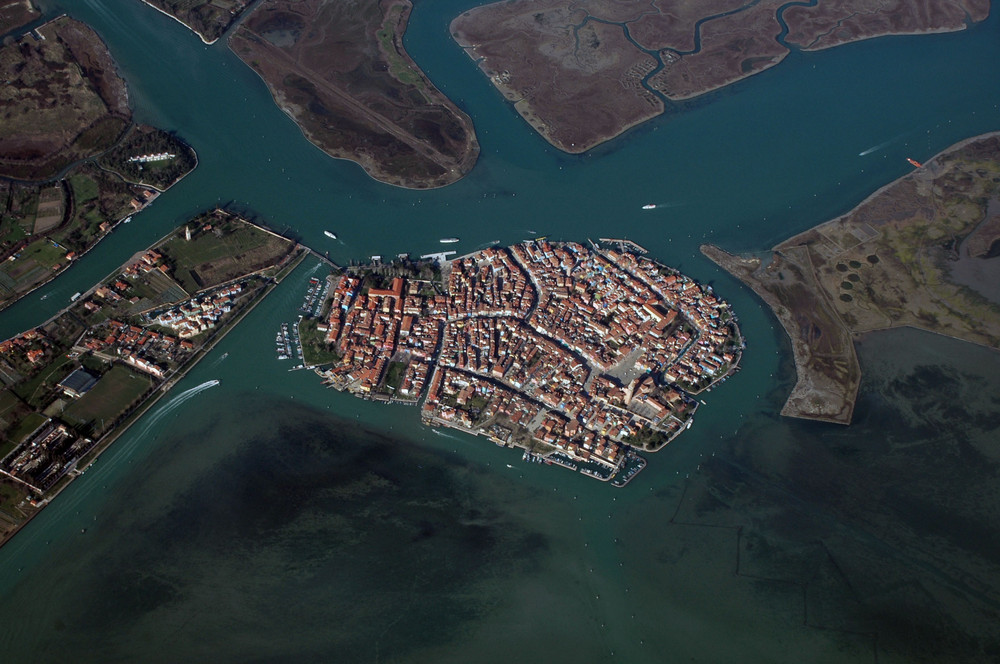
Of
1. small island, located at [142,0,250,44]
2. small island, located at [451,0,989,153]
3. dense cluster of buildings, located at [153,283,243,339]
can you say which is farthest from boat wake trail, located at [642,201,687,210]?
small island, located at [142,0,250,44]

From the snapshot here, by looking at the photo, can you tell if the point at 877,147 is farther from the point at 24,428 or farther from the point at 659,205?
the point at 24,428

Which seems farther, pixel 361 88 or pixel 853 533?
pixel 361 88

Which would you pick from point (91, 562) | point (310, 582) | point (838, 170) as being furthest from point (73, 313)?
point (838, 170)

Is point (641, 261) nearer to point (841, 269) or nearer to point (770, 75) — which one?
point (841, 269)

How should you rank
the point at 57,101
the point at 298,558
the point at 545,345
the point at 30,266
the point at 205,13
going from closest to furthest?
1. the point at 298,558
2. the point at 545,345
3. the point at 30,266
4. the point at 57,101
5. the point at 205,13

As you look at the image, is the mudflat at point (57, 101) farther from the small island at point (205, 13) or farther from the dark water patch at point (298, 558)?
the dark water patch at point (298, 558)

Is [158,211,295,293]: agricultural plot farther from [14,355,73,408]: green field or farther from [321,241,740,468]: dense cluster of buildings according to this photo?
[14,355,73,408]: green field

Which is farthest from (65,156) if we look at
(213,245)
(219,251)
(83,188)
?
(219,251)
